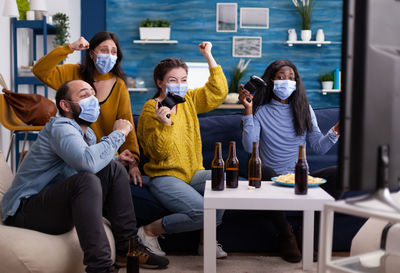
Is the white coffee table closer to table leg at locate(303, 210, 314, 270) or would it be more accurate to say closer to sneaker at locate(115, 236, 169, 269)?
table leg at locate(303, 210, 314, 270)

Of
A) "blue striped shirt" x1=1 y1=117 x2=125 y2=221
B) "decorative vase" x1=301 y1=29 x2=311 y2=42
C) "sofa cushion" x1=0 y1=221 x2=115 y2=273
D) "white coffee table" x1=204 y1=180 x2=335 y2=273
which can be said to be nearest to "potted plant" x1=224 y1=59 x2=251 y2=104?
"decorative vase" x1=301 y1=29 x2=311 y2=42

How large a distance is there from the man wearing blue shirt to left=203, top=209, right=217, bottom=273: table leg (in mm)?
385

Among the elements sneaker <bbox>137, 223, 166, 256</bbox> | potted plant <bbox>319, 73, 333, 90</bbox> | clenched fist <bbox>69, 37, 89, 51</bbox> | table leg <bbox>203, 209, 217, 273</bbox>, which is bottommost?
sneaker <bbox>137, 223, 166, 256</bbox>

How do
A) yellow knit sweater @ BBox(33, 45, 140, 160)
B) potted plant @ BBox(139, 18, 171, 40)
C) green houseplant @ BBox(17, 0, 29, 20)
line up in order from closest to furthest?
yellow knit sweater @ BBox(33, 45, 140, 160), green houseplant @ BBox(17, 0, 29, 20), potted plant @ BBox(139, 18, 171, 40)

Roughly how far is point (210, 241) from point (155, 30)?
4.03m

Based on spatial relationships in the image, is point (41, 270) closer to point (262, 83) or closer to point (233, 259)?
point (233, 259)

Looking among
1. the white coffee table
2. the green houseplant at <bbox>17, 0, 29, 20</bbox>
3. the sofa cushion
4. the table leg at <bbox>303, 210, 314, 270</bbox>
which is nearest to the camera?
the sofa cushion

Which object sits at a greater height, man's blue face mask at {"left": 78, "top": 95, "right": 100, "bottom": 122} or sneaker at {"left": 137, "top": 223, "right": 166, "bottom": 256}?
man's blue face mask at {"left": 78, "top": 95, "right": 100, "bottom": 122}

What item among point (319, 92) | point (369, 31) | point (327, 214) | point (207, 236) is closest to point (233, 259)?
point (207, 236)

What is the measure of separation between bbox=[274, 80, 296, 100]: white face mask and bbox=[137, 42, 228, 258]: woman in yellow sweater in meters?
0.31

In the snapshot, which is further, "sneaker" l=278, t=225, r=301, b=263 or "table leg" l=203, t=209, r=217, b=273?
"sneaker" l=278, t=225, r=301, b=263

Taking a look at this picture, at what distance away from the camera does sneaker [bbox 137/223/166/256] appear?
7.47 feet

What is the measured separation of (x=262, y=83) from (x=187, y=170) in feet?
2.20

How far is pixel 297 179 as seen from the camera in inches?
75.0
